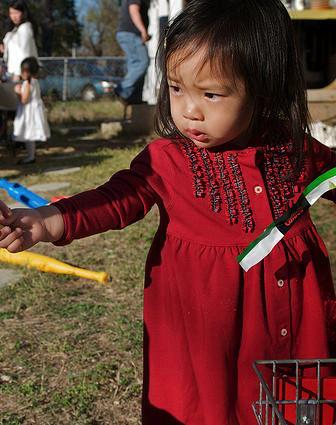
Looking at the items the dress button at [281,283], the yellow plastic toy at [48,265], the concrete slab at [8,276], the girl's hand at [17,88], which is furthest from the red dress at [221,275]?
the girl's hand at [17,88]

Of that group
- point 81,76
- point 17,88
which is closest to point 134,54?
point 17,88

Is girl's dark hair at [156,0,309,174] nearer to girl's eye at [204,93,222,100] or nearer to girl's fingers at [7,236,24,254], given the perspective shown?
girl's eye at [204,93,222,100]

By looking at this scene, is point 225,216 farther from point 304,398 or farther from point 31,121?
point 31,121

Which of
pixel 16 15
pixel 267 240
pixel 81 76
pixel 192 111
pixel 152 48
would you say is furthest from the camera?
pixel 81 76

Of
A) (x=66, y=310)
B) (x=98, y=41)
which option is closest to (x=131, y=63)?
(x=66, y=310)

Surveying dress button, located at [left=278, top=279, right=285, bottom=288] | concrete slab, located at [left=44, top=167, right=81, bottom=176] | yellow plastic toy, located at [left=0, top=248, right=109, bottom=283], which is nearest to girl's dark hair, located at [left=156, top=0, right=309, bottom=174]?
dress button, located at [left=278, top=279, right=285, bottom=288]

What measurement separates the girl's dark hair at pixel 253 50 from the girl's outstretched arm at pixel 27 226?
0.41 m

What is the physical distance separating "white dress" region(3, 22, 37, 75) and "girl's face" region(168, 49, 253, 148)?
597 cm

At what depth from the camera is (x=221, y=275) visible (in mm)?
1565

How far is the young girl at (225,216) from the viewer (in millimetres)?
1492

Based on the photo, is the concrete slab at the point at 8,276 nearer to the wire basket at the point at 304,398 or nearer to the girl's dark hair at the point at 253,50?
the girl's dark hair at the point at 253,50

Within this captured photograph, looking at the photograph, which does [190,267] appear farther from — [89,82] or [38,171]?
[89,82]

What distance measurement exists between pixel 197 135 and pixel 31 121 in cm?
570

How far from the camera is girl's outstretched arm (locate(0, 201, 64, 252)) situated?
4.33 feet
